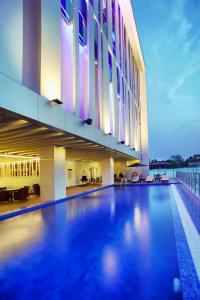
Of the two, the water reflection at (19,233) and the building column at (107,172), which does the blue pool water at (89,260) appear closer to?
the water reflection at (19,233)

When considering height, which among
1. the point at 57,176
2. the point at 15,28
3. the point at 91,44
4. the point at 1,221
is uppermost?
the point at 91,44

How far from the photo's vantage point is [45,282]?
3262 mm

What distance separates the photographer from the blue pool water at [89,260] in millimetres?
3014

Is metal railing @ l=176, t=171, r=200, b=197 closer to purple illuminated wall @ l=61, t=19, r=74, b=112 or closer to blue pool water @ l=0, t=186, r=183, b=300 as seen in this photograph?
blue pool water @ l=0, t=186, r=183, b=300

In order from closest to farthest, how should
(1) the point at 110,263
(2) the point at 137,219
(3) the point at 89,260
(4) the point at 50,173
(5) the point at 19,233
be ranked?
(1) the point at 110,263
(3) the point at 89,260
(5) the point at 19,233
(2) the point at 137,219
(4) the point at 50,173

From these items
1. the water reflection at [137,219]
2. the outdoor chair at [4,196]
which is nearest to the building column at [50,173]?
the outdoor chair at [4,196]

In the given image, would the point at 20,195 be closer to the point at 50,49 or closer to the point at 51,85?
the point at 51,85

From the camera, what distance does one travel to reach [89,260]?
4047 millimetres

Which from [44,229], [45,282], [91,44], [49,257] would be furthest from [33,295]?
[91,44]

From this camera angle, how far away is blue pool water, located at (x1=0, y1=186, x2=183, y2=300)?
9.89 ft

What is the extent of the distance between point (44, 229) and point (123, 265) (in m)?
2.99

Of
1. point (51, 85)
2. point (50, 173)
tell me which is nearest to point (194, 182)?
point (50, 173)

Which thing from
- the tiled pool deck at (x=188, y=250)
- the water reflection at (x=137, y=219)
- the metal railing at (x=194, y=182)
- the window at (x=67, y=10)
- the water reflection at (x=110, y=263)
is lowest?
the water reflection at (x=137, y=219)

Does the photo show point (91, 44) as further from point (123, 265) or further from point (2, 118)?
point (123, 265)
